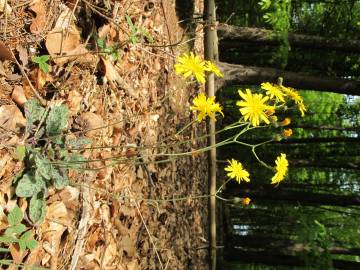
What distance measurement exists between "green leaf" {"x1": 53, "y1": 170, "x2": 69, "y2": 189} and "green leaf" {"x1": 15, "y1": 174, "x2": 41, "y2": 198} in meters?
0.12

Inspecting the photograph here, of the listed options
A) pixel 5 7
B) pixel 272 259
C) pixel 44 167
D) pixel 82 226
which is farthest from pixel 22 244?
pixel 272 259

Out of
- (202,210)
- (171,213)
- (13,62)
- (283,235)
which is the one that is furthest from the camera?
(283,235)

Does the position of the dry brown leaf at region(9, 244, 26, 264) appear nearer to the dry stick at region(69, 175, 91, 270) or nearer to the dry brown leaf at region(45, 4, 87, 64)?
the dry stick at region(69, 175, 91, 270)

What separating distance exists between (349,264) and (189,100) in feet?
14.0

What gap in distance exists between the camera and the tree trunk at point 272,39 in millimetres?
5656

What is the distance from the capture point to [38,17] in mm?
2176

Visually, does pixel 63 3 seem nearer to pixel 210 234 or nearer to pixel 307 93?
pixel 210 234

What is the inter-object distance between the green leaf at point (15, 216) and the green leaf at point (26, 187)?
72 millimetres

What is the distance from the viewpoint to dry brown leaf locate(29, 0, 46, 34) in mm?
2148

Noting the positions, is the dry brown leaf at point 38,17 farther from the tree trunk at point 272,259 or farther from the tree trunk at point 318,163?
the tree trunk at point 318,163

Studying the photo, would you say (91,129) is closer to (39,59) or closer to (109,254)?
(39,59)

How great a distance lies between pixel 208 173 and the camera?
523 centimetres

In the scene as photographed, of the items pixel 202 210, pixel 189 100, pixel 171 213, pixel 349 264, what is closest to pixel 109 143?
pixel 171 213

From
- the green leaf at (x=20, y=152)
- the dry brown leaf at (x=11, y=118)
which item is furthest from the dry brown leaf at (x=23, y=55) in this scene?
the green leaf at (x=20, y=152)
